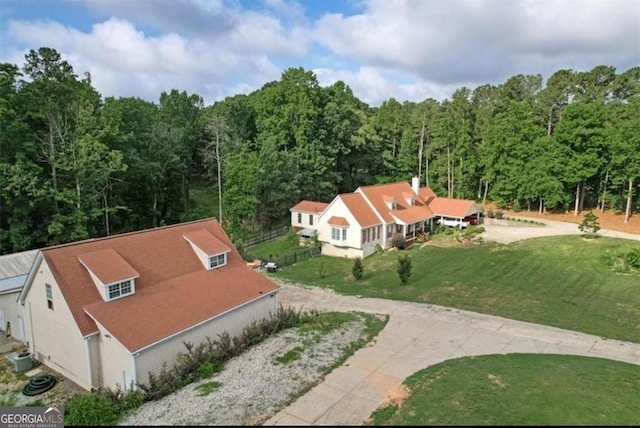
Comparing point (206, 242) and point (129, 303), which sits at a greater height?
point (206, 242)

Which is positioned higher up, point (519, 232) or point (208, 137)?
point (208, 137)

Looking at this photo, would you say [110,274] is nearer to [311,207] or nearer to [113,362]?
[113,362]

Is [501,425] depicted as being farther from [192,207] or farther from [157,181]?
[192,207]

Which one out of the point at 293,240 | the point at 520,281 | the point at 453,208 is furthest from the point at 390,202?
the point at 520,281

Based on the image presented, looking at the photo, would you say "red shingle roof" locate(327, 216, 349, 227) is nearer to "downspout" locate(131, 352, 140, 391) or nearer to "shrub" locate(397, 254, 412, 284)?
"shrub" locate(397, 254, 412, 284)

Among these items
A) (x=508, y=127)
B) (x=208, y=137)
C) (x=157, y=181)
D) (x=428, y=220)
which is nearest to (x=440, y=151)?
(x=508, y=127)

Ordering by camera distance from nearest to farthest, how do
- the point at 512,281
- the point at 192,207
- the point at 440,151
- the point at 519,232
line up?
1. the point at 512,281
2. the point at 519,232
3. the point at 192,207
4. the point at 440,151
